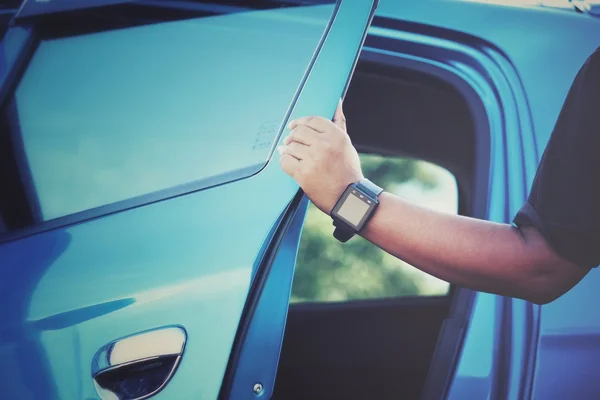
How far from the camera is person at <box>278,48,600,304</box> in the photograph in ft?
3.26

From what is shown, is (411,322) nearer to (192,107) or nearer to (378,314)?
(378,314)

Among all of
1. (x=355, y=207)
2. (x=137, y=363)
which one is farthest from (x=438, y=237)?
(x=137, y=363)

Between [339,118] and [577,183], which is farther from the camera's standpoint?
[339,118]

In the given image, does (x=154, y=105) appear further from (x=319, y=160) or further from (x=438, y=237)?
(x=438, y=237)

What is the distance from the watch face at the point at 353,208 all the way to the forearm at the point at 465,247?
2cm

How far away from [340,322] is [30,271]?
126 centimetres

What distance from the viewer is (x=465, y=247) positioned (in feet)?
3.56

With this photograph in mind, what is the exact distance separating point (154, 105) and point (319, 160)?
359 mm

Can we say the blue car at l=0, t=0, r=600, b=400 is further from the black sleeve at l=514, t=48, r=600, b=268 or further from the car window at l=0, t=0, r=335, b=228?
the black sleeve at l=514, t=48, r=600, b=268

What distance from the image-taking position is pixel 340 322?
2.16 m

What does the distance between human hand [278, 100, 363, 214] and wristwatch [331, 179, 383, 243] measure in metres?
0.01

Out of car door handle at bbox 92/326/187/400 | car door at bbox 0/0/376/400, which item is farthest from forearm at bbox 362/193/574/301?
car door handle at bbox 92/326/187/400

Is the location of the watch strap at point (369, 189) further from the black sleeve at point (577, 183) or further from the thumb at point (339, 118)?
the black sleeve at point (577, 183)

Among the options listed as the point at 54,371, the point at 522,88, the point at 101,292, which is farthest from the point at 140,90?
the point at 522,88
